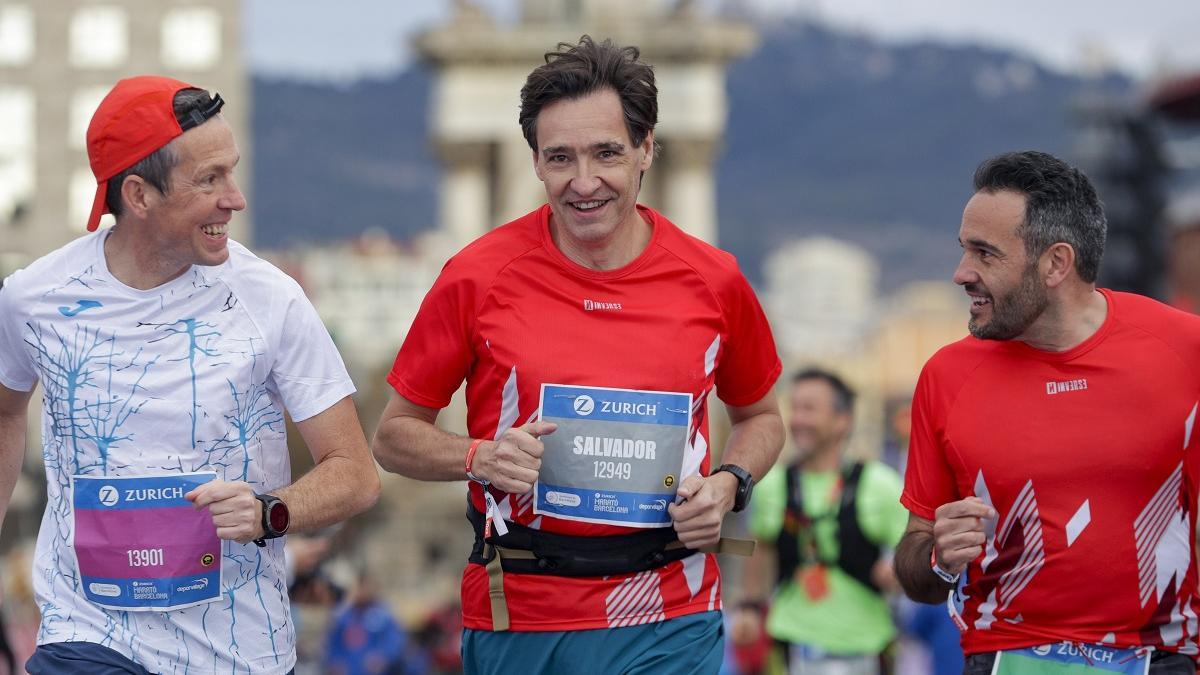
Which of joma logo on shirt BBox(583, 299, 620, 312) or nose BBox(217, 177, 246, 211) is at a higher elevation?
nose BBox(217, 177, 246, 211)

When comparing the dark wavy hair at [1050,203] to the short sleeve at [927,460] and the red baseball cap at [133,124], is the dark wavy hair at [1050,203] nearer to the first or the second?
the short sleeve at [927,460]

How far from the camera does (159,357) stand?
4.99 m

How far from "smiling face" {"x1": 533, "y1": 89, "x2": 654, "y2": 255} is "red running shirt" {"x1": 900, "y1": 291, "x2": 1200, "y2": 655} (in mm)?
882

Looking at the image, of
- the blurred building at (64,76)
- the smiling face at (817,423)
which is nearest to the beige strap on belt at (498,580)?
the smiling face at (817,423)

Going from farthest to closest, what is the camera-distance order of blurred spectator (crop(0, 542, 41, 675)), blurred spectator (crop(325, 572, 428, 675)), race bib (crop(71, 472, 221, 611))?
blurred spectator (crop(0, 542, 41, 675)) < blurred spectator (crop(325, 572, 428, 675)) < race bib (crop(71, 472, 221, 611))

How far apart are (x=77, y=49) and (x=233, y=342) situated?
57.5 meters

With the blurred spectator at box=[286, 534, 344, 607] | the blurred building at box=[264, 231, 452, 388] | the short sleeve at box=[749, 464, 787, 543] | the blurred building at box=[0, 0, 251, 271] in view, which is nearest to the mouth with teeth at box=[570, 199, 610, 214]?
the short sleeve at box=[749, 464, 787, 543]

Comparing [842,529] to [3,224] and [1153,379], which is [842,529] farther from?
[3,224]

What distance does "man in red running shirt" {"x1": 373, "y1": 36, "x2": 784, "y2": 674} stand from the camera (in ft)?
16.9

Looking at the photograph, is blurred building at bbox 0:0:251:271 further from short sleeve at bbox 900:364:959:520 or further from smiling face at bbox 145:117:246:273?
short sleeve at bbox 900:364:959:520

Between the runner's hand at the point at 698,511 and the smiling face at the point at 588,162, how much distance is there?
662 millimetres

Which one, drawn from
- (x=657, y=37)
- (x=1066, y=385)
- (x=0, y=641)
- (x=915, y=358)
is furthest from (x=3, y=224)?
(x=915, y=358)

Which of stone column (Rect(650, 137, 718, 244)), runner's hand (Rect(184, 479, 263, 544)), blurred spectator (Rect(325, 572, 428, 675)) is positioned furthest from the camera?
stone column (Rect(650, 137, 718, 244))

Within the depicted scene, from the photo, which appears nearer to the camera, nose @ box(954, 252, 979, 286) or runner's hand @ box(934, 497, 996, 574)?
runner's hand @ box(934, 497, 996, 574)
